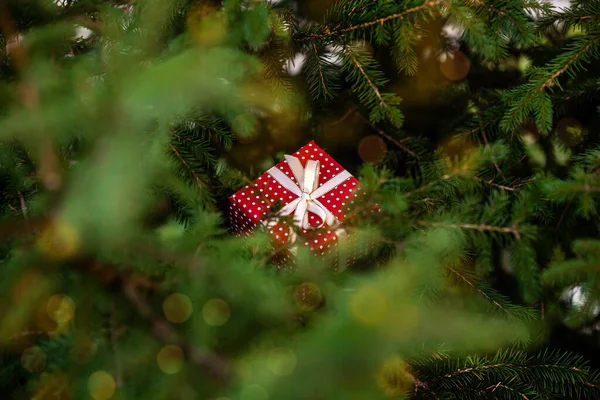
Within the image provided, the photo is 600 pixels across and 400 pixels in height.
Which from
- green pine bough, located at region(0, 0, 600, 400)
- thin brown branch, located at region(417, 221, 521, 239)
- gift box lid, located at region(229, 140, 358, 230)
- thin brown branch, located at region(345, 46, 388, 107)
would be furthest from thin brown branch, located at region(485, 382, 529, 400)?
thin brown branch, located at region(345, 46, 388, 107)

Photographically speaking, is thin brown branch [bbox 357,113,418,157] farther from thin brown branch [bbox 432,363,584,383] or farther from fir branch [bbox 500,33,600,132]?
thin brown branch [bbox 432,363,584,383]

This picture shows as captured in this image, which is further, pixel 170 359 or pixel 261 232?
pixel 261 232

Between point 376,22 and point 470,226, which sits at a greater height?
point 376,22

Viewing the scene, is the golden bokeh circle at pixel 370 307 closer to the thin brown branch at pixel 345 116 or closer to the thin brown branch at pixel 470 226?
the thin brown branch at pixel 470 226

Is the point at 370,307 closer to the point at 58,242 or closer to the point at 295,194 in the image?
the point at 58,242

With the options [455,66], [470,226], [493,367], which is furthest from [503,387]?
[455,66]

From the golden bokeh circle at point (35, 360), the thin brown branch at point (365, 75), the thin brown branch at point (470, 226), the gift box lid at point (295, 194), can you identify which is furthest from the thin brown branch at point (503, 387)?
the golden bokeh circle at point (35, 360)

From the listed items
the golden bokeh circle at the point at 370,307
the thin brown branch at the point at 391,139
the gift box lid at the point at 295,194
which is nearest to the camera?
the golden bokeh circle at the point at 370,307
